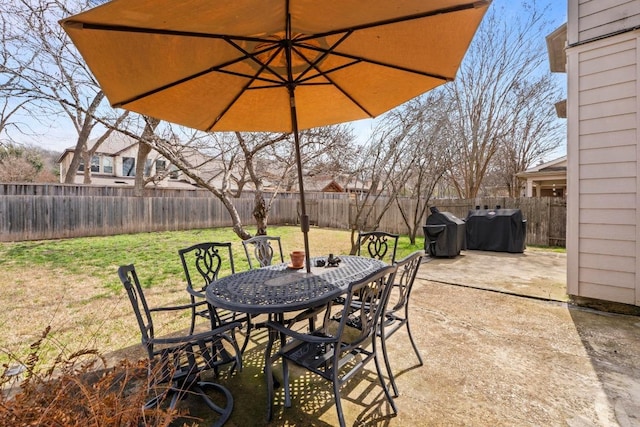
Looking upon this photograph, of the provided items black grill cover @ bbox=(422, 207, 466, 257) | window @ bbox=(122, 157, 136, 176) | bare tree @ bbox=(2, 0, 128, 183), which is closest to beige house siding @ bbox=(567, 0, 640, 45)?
black grill cover @ bbox=(422, 207, 466, 257)

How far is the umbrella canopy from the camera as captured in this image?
162 centimetres

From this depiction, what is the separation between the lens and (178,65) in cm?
208

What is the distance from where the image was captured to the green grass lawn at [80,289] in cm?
294

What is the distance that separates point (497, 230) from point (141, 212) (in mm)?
11019

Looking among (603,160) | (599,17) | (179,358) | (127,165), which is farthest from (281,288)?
(127,165)

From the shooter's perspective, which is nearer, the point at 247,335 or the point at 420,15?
the point at 420,15

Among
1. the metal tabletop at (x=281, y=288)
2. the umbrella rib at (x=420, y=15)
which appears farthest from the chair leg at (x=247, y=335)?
the umbrella rib at (x=420, y=15)

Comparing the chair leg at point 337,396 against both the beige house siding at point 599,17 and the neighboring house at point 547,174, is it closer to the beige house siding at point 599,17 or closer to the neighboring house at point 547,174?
the beige house siding at point 599,17

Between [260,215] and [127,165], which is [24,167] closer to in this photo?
[127,165]

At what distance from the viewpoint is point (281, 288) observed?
204cm

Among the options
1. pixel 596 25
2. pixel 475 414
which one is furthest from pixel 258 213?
pixel 596 25

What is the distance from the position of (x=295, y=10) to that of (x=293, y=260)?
1795 millimetres

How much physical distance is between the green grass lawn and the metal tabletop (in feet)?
2.79

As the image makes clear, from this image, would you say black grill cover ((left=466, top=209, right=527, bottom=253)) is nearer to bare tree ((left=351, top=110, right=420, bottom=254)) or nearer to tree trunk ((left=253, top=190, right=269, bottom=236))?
bare tree ((left=351, top=110, right=420, bottom=254))
